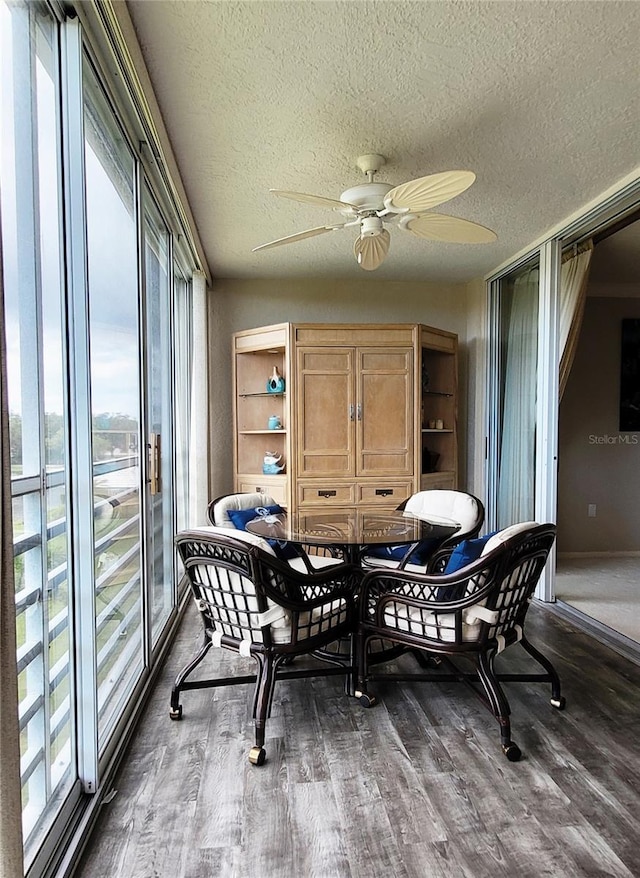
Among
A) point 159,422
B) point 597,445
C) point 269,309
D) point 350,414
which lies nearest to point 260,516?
point 159,422

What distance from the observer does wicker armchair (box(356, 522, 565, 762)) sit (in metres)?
1.97

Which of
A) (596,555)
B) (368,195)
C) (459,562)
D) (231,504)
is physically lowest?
(596,555)

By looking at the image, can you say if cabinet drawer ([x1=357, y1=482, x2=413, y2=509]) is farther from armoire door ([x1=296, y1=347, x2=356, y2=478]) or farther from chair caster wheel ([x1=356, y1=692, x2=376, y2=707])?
chair caster wheel ([x1=356, y1=692, x2=376, y2=707])

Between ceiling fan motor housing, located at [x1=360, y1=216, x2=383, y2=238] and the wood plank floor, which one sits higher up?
ceiling fan motor housing, located at [x1=360, y1=216, x2=383, y2=238]

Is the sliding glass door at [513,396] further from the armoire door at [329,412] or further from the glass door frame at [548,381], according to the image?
the armoire door at [329,412]

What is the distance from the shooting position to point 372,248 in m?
2.68

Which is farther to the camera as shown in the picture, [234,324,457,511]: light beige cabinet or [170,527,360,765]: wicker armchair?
[234,324,457,511]: light beige cabinet

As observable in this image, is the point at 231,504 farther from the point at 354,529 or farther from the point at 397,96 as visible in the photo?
the point at 397,96

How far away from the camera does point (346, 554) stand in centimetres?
259

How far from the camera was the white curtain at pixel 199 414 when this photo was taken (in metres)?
4.44

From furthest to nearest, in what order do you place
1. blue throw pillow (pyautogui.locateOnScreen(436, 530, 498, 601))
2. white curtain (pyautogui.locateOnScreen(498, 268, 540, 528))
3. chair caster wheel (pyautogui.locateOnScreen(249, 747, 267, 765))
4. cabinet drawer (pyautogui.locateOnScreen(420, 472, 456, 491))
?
cabinet drawer (pyautogui.locateOnScreen(420, 472, 456, 491))
white curtain (pyautogui.locateOnScreen(498, 268, 540, 528))
blue throw pillow (pyautogui.locateOnScreen(436, 530, 498, 601))
chair caster wheel (pyautogui.locateOnScreen(249, 747, 267, 765))

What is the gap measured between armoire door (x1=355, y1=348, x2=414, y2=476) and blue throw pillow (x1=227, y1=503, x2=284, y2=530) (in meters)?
1.55

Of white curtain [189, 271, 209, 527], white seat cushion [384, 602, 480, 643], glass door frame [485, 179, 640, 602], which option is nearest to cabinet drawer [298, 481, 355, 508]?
white curtain [189, 271, 209, 527]

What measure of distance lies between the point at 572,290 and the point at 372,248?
1862mm
